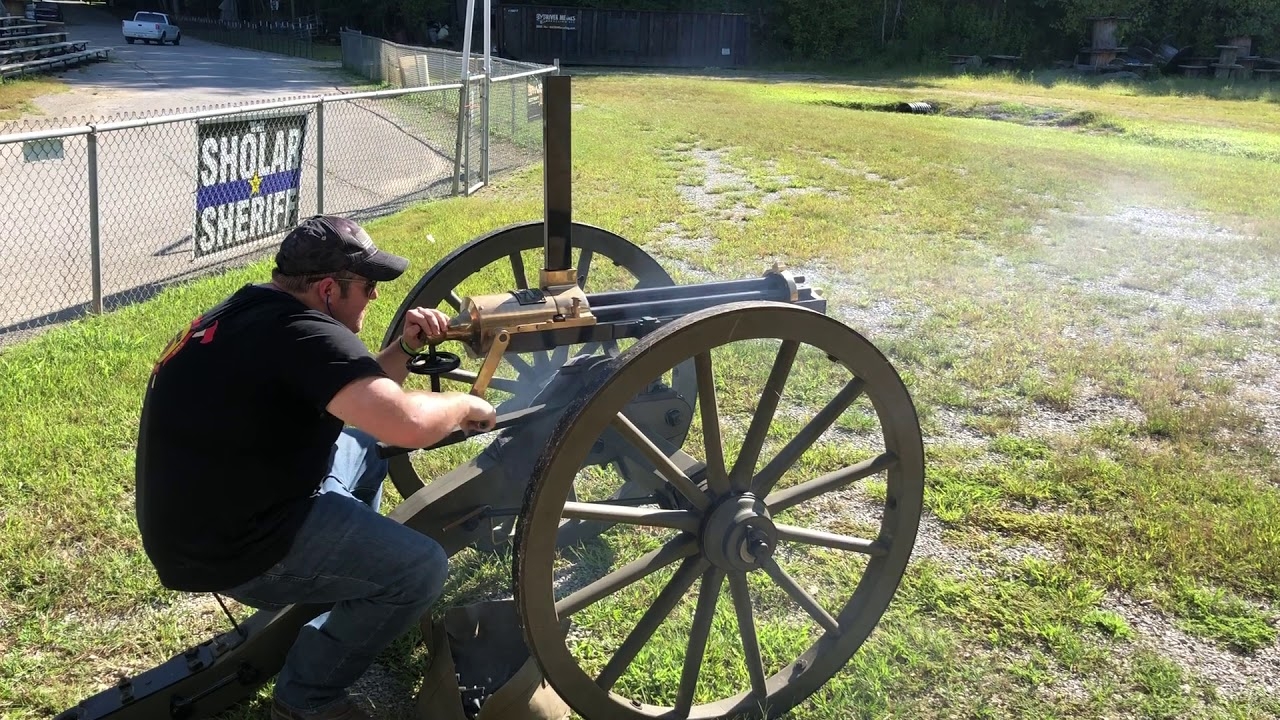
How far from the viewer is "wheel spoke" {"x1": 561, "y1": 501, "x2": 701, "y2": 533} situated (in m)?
2.51

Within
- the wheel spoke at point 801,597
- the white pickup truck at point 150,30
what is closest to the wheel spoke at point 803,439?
the wheel spoke at point 801,597

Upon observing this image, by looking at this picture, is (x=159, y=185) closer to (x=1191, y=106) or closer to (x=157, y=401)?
(x=157, y=401)

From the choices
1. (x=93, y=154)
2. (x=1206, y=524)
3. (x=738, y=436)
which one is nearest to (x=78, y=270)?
(x=93, y=154)

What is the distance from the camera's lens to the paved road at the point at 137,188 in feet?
23.8

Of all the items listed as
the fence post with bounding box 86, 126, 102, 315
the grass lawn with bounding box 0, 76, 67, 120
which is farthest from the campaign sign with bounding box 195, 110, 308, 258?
the grass lawn with bounding box 0, 76, 67, 120

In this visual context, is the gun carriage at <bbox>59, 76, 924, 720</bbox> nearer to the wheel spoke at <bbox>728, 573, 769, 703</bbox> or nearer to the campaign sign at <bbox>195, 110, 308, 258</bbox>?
the wheel spoke at <bbox>728, 573, 769, 703</bbox>

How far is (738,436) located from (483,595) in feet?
5.79

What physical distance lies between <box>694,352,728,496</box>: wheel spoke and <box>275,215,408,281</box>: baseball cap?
2.90 feet

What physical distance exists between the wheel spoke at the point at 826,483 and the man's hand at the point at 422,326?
105cm

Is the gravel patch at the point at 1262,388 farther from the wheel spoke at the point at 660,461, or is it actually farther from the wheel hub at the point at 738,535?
the wheel spoke at the point at 660,461

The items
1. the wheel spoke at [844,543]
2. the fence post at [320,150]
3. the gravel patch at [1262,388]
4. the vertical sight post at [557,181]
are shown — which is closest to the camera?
the vertical sight post at [557,181]

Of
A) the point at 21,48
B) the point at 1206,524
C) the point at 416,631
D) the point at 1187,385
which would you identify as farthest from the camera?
the point at 21,48

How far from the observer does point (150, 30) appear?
41.8 m

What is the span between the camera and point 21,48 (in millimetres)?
24219
